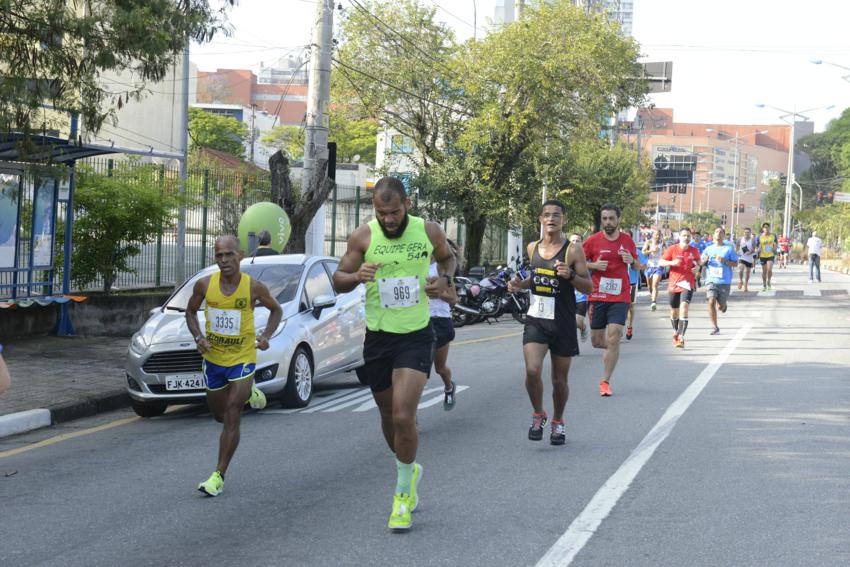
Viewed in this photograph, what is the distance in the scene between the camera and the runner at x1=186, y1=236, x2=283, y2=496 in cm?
735

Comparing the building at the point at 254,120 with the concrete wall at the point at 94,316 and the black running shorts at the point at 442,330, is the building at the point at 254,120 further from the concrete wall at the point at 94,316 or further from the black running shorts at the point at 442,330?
the black running shorts at the point at 442,330

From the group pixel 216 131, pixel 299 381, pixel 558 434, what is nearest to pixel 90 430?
pixel 299 381

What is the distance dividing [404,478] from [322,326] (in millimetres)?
5670

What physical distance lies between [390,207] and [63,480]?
334 cm

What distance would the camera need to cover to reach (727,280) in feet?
61.2

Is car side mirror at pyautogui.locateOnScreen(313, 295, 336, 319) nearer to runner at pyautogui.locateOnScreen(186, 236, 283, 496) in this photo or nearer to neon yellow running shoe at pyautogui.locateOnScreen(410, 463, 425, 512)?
runner at pyautogui.locateOnScreen(186, 236, 283, 496)

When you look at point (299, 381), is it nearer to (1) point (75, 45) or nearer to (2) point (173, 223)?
(1) point (75, 45)

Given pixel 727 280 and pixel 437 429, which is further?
pixel 727 280

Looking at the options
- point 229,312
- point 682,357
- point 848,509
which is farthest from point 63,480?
point 682,357

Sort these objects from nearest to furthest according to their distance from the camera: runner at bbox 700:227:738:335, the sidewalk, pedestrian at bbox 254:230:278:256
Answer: the sidewalk → pedestrian at bbox 254:230:278:256 → runner at bbox 700:227:738:335

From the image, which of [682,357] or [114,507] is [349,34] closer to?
[682,357]

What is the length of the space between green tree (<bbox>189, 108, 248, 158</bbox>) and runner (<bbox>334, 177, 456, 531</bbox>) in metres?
84.1

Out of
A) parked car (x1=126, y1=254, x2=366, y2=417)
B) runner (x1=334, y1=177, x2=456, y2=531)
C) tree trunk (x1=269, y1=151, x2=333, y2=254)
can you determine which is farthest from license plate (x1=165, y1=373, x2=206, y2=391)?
tree trunk (x1=269, y1=151, x2=333, y2=254)

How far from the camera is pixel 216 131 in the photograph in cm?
9125
